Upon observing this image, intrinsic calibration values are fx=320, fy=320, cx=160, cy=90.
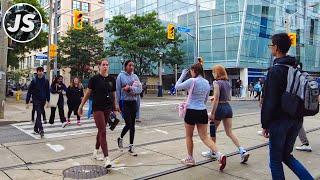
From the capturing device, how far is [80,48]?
45938 mm

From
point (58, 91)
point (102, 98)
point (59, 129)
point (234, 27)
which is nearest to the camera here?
point (102, 98)

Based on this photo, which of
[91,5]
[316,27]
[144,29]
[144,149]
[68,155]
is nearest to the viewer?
[68,155]

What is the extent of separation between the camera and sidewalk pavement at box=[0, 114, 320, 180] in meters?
4.98

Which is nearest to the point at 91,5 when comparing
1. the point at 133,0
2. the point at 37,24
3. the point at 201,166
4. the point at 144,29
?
the point at 133,0

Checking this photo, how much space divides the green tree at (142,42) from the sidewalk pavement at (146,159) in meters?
26.8

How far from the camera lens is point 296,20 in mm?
44906

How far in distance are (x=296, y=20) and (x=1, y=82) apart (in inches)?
1671

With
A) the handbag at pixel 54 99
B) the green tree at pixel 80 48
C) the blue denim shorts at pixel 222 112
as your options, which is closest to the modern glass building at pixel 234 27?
the green tree at pixel 80 48

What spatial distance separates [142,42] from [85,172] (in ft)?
99.8

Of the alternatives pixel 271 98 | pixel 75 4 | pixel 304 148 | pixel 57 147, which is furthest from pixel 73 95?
pixel 75 4

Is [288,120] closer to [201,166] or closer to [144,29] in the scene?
[201,166]

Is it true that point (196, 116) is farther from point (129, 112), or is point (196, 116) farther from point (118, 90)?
point (118, 90)
